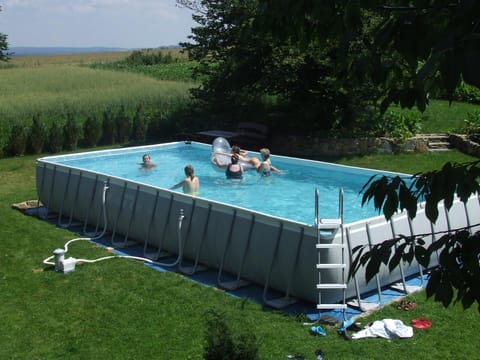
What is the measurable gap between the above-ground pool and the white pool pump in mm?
1334

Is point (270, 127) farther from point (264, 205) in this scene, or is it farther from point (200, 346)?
point (200, 346)

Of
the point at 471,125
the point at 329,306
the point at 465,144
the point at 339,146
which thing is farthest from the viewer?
the point at 471,125

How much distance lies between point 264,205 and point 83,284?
423 cm

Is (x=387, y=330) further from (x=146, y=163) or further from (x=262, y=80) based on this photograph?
(x=262, y=80)

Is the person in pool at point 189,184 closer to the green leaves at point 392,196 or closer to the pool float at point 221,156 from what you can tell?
the pool float at point 221,156

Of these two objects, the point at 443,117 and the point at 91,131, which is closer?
the point at 91,131

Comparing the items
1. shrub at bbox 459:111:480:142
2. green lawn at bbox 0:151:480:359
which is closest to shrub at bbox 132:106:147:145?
shrub at bbox 459:111:480:142

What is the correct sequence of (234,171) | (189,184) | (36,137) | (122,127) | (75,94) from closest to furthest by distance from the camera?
(189,184), (234,171), (36,137), (122,127), (75,94)

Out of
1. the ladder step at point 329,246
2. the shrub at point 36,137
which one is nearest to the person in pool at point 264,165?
the ladder step at point 329,246

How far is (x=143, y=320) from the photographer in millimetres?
7293

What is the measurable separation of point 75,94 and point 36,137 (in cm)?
877

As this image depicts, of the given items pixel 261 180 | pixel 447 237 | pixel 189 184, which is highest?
pixel 447 237

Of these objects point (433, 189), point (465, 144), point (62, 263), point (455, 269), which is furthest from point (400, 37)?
point (465, 144)

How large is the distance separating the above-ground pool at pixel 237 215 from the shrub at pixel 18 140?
17.0 ft
